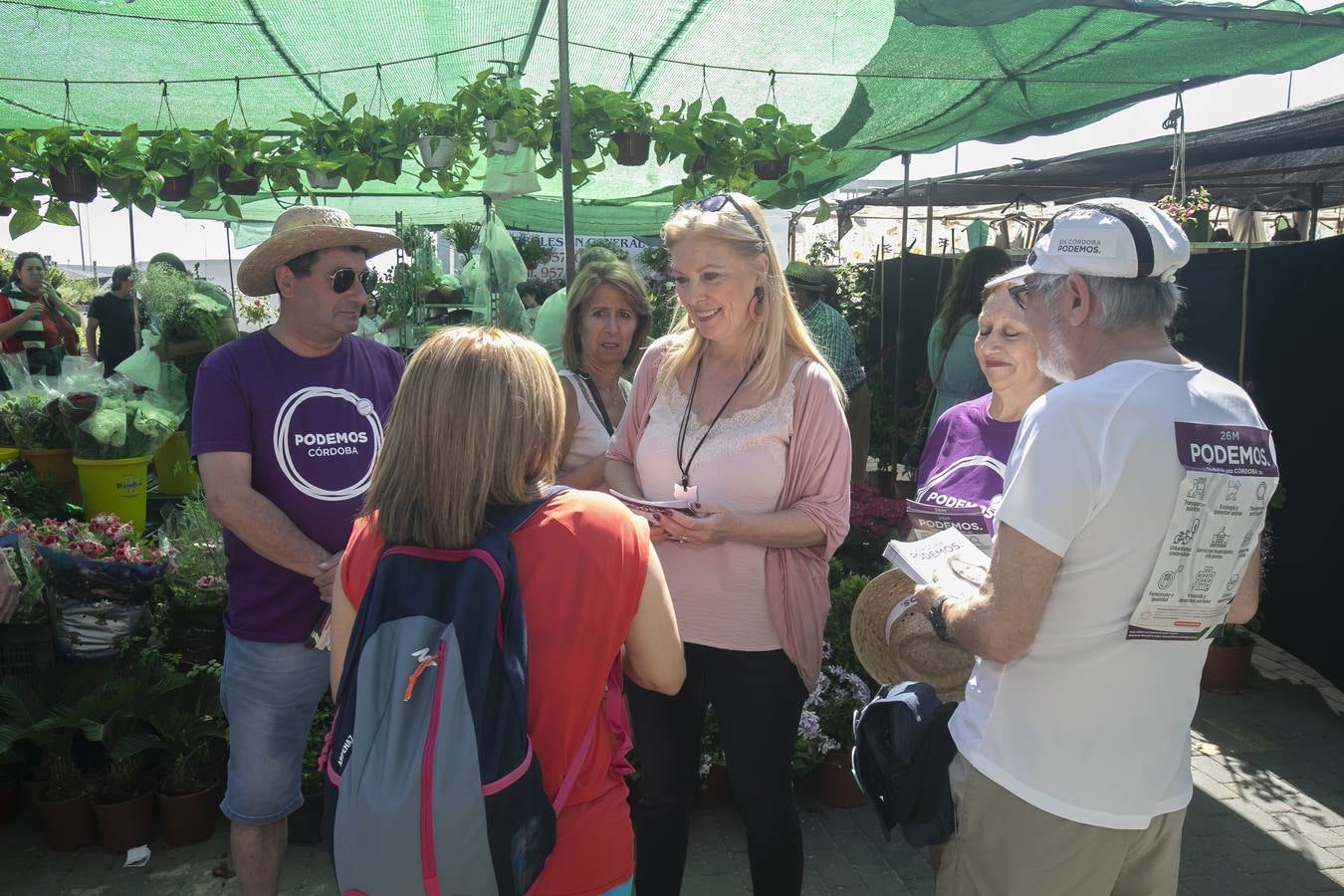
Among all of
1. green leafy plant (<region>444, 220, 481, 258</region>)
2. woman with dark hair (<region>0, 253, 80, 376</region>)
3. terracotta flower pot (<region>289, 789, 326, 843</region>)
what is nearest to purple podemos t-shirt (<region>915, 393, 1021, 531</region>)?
terracotta flower pot (<region>289, 789, 326, 843</region>)

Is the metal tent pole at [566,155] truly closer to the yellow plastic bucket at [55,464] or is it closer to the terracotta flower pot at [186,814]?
the terracotta flower pot at [186,814]

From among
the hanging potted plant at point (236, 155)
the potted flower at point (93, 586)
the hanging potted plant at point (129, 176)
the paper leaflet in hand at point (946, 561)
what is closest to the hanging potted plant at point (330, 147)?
the hanging potted plant at point (236, 155)

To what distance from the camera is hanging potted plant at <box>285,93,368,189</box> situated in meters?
4.40

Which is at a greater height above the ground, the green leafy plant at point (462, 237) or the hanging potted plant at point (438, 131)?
the hanging potted plant at point (438, 131)

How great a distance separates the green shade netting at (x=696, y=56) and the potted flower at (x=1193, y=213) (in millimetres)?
675

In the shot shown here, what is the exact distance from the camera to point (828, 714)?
3.52m

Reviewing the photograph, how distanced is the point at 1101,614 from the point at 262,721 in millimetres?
2055

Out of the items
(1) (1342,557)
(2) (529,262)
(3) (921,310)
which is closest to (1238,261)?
(1) (1342,557)

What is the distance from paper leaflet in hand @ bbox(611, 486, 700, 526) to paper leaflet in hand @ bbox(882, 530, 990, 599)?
452mm

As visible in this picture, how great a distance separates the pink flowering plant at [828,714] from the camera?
11.1ft

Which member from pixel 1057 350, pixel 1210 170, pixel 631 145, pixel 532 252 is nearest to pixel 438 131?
pixel 631 145

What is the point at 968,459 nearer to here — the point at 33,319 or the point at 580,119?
the point at 580,119

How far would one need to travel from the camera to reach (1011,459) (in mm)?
1623

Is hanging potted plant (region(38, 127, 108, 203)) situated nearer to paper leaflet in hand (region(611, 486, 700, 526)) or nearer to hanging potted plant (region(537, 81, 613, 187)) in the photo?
hanging potted plant (region(537, 81, 613, 187))
